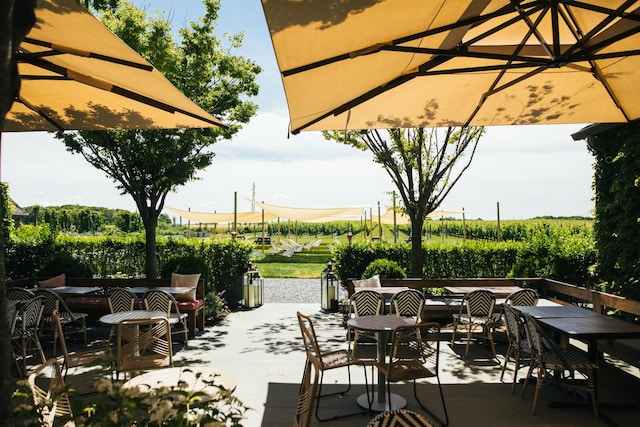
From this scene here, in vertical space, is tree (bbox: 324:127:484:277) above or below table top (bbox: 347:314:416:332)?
above

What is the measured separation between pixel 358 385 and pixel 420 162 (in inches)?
216

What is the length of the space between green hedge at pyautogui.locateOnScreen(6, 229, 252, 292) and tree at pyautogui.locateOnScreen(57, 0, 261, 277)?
53.2 inches

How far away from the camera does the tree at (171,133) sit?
8.58m

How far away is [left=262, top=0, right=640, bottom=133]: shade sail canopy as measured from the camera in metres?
2.95

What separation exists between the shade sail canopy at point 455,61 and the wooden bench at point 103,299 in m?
4.10

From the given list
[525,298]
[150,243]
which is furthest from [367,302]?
[150,243]

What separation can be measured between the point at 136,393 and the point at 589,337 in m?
3.95

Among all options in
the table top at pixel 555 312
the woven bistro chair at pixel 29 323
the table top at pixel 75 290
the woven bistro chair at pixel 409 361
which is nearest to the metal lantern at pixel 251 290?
the table top at pixel 75 290

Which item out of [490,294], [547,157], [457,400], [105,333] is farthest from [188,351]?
[547,157]

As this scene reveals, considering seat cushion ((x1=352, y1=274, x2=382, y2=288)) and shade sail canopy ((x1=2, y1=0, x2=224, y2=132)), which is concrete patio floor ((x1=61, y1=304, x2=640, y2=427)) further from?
shade sail canopy ((x1=2, y1=0, x2=224, y2=132))

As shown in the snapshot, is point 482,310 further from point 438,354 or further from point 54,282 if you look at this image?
point 54,282

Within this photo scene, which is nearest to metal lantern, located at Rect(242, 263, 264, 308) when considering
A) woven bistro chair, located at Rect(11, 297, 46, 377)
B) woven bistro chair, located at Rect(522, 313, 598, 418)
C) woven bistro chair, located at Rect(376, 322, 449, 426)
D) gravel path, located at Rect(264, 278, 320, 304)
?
gravel path, located at Rect(264, 278, 320, 304)

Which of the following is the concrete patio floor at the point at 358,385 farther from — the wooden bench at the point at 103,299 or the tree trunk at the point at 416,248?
the tree trunk at the point at 416,248

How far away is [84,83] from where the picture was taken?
3.97 meters
